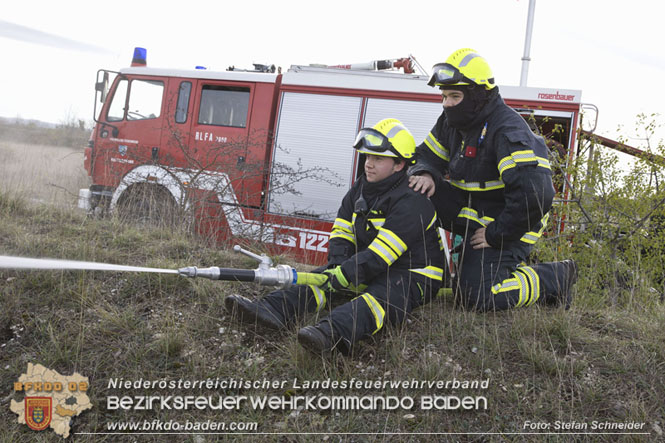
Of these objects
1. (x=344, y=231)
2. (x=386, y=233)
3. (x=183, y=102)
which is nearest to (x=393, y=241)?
(x=386, y=233)

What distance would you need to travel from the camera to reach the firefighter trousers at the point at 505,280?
3.19 m

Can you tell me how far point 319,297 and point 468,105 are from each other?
5.08 ft

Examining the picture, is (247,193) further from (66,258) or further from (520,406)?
(520,406)

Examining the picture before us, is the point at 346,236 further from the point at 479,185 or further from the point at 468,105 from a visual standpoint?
the point at 468,105

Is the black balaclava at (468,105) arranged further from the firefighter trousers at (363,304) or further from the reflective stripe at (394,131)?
the firefighter trousers at (363,304)

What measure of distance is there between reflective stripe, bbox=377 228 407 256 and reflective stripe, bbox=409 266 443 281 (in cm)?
16

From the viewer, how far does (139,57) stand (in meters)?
7.83

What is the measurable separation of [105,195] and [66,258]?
11.2 ft

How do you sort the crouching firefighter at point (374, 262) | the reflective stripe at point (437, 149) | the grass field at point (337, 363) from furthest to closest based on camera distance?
the reflective stripe at point (437, 149) < the crouching firefighter at point (374, 262) < the grass field at point (337, 363)

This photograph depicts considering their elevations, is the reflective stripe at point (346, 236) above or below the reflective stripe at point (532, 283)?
above

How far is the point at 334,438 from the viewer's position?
2.25 meters

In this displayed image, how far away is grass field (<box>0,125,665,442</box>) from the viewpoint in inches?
91.5

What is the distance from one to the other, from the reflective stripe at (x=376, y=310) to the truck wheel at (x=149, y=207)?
2.99 metres

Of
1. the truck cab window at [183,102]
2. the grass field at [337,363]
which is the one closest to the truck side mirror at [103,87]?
the truck cab window at [183,102]
